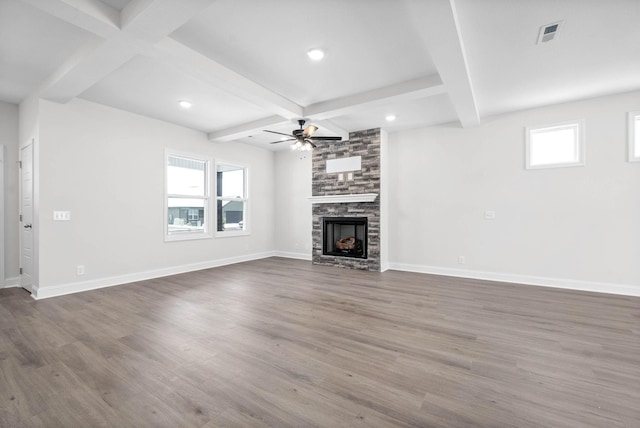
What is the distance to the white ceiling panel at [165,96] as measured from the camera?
340 cm

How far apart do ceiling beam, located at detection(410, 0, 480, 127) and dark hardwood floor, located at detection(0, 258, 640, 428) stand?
8.61ft

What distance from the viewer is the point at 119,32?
240cm

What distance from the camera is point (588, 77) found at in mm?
3535

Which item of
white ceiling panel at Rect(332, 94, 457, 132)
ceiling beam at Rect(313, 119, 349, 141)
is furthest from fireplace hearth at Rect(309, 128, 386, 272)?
white ceiling panel at Rect(332, 94, 457, 132)

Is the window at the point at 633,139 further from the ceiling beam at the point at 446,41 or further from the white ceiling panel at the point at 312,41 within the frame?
the white ceiling panel at the point at 312,41

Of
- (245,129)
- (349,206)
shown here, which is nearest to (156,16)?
(245,129)

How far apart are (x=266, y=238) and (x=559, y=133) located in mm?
6209

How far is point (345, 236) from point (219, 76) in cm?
409

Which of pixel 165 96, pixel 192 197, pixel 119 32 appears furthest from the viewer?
pixel 192 197

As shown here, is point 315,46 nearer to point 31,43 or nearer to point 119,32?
point 119,32

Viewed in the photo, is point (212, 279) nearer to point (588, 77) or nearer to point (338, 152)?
point (338, 152)

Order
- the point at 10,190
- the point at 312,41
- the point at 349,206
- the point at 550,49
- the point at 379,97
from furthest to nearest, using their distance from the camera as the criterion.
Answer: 1. the point at 349,206
2. the point at 10,190
3. the point at 379,97
4. the point at 550,49
5. the point at 312,41

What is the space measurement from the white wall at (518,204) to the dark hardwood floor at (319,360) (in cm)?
68

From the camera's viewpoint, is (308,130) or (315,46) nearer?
(315,46)
